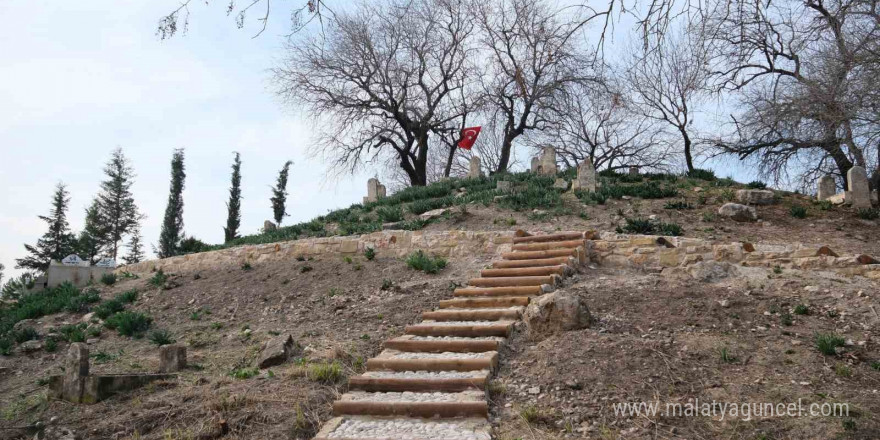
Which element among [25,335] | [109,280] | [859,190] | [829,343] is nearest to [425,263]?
[829,343]

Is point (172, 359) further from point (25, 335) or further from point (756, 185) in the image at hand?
point (756, 185)

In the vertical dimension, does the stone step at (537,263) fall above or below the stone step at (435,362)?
above

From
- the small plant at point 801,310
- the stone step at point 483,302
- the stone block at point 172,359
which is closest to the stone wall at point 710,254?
the small plant at point 801,310

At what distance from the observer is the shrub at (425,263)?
374 inches

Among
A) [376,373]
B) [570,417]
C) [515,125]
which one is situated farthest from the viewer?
[515,125]

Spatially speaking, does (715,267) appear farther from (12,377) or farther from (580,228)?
(12,377)

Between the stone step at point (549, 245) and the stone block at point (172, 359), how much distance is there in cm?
532

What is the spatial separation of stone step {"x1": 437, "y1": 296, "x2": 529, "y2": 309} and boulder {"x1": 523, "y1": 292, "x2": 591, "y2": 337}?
81 centimetres

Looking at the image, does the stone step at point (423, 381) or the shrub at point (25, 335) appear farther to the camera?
the shrub at point (25, 335)

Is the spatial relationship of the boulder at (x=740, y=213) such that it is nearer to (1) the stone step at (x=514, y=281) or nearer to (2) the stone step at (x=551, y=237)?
(2) the stone step at (x=551, y=237)

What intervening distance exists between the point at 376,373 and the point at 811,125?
357 inches

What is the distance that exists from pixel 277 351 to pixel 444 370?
76.9 inches

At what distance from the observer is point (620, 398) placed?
4676 mm

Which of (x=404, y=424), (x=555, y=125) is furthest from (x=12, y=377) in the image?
(x=555, y=125)
